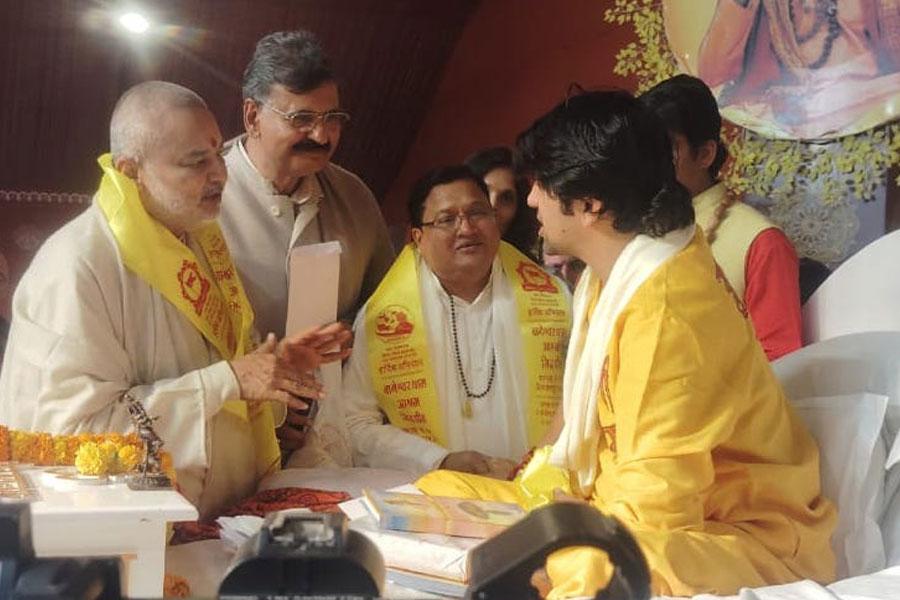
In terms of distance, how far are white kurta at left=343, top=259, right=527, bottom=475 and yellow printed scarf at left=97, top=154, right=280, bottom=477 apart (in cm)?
34

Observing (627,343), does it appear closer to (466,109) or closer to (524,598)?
(524,598)

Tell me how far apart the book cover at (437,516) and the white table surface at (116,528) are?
302 mm

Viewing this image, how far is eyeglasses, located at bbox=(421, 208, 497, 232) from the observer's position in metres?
3.06

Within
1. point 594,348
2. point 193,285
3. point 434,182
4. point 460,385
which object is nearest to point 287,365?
point 193,285

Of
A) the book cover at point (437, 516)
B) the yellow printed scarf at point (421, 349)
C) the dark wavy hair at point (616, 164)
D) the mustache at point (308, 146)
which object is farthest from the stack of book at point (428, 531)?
the mustache at point (308, 146)

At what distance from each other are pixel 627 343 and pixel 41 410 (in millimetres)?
1251

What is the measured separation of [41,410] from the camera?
2.38m

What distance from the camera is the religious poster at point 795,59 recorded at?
300 cm

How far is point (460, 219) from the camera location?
3064 millimetres

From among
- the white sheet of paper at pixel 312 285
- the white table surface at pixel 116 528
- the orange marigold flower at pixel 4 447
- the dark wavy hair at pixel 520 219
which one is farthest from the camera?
the dark wavy hair at pixel 520 219

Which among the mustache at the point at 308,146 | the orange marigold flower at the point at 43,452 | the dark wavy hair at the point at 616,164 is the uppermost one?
the mustache at the point at 308,146

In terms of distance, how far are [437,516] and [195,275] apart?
3.41 feet

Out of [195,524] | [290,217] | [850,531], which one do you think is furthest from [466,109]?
[850,531]

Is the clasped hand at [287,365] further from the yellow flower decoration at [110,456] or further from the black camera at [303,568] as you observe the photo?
the black camera at [303,568]
